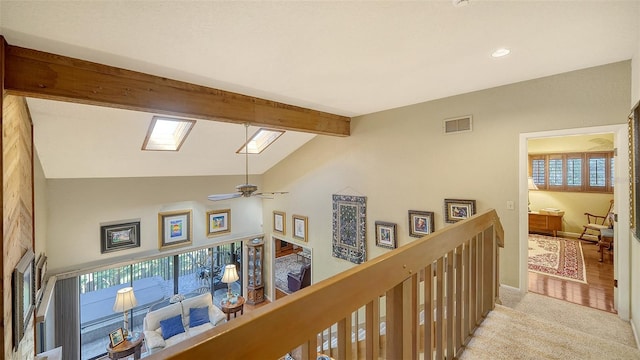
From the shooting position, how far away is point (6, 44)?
2162 mm

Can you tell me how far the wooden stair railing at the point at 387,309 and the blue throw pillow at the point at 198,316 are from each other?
6094mm

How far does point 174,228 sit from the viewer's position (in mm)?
6305

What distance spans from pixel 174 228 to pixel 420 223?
18.1 ft

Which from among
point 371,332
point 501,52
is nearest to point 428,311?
point 371,332

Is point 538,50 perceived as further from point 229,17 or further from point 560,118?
point 229,17

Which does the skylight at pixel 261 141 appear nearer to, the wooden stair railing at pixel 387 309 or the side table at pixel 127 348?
the side table at pixel 127 348

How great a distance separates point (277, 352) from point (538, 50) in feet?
10.7

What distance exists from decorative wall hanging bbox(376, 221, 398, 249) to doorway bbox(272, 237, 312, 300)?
3.37 m

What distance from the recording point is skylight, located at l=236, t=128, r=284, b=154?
558cm

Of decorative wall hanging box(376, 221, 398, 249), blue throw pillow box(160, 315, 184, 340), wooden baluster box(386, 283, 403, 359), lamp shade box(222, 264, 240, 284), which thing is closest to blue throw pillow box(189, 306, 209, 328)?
blue throw pillow box(160, 315, 184, 340)

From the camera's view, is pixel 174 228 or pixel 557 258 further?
pixel 174 228

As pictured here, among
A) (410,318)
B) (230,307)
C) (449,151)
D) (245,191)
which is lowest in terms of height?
(230,307)

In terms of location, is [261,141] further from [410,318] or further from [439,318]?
[410,318]

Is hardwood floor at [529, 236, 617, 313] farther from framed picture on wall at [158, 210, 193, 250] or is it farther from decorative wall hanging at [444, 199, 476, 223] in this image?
framed picture on wall at [158, 210, 193, 250]
